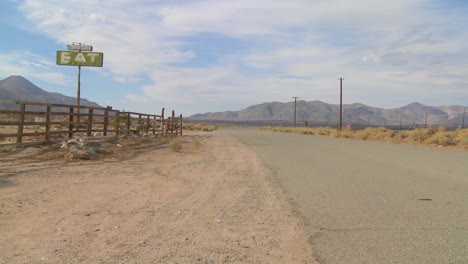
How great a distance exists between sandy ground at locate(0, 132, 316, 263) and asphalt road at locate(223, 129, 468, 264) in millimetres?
410

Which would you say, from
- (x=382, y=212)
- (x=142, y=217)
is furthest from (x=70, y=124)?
(x=382, y=212)

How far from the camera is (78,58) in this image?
1117 inches

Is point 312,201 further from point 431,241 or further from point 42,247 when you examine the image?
point 42,247

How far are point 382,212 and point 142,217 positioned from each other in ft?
12.8

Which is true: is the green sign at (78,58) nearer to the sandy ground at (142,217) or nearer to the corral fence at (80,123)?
the corral fence at (80,123)

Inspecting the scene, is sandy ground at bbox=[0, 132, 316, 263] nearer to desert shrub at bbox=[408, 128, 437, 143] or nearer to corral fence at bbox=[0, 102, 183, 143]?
corral fence at bbox=[0, 102, 183, 143]

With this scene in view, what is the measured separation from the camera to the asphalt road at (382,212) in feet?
17.7

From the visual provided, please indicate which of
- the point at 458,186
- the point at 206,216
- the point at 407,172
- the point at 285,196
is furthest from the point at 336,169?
the point at 206,216

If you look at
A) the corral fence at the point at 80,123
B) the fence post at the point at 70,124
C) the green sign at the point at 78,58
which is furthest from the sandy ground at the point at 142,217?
the green sign at the point at 78,58

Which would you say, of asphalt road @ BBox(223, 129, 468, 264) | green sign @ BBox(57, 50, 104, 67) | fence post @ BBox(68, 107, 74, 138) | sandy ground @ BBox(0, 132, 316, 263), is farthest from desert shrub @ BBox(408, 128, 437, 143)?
sandy ground @ BBox(0, 132, 316, 263)

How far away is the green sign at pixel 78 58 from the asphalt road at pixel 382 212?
18.6 meters

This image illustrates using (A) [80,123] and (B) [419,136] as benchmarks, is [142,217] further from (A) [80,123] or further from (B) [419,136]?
(B) [419,136]

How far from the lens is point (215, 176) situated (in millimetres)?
12109

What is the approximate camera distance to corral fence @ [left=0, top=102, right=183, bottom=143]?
1650 cm
